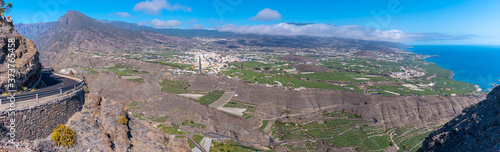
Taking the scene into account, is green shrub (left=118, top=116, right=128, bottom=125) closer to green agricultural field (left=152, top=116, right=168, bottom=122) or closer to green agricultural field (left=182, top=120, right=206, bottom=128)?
green agricultural field (left=182, top=120, right=206, bottom=128)

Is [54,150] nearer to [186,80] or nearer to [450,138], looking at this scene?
[450,138]

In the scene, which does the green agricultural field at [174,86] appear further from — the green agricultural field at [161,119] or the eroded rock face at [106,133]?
the eroded rock face at [106,133]

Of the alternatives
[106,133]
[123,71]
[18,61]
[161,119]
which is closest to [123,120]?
[106,133]

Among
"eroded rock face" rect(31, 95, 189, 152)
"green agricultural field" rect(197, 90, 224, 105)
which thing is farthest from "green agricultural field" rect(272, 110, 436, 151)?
"eroded rock face" rect(31, 95, 189, 152)

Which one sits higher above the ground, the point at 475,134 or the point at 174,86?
the point at 475,134

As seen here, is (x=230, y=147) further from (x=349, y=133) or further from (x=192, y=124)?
(x=349, y=133)

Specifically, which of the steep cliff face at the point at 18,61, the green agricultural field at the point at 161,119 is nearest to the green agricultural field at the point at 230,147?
the green agricultural field at the point at 161,119

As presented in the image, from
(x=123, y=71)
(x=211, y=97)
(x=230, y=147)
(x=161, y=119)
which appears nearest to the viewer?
(x=230, y=147)
